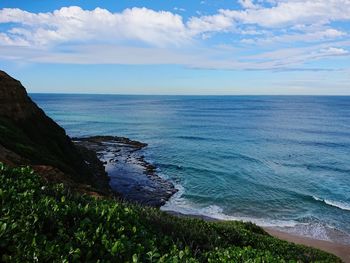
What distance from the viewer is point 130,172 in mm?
51844

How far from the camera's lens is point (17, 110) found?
36.0 meters

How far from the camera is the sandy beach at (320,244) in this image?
29919mm

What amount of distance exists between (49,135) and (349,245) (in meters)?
29.8

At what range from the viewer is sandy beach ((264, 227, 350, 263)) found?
98.2ft

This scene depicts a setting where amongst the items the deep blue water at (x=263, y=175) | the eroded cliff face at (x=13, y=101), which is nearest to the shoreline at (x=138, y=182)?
the deep blue water at (x=263, y=175)

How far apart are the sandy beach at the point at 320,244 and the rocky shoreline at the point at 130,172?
12.9m

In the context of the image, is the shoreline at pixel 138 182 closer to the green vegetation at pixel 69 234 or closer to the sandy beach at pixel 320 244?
the sandy beach at pixel 320 244

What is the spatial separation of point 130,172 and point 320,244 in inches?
1099

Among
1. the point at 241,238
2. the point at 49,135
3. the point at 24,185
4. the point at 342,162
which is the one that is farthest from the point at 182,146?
the point at 24,185

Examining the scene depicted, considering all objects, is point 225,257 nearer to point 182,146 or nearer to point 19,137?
point 19,137

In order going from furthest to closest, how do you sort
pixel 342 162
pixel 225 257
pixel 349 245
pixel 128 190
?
pixel 342 162 < pixel 128 190 < pixel 349 245 < pixel 225 257

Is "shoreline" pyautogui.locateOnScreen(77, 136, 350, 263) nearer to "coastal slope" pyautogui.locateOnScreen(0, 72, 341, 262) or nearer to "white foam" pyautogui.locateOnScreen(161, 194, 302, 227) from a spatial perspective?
"white foam" pyautogui.locateOnScreen(161, 194, 302, 227)

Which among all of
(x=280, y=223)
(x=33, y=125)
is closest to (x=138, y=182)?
(x=33, y=125)

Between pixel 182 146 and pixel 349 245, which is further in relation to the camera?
pixel 182 146
